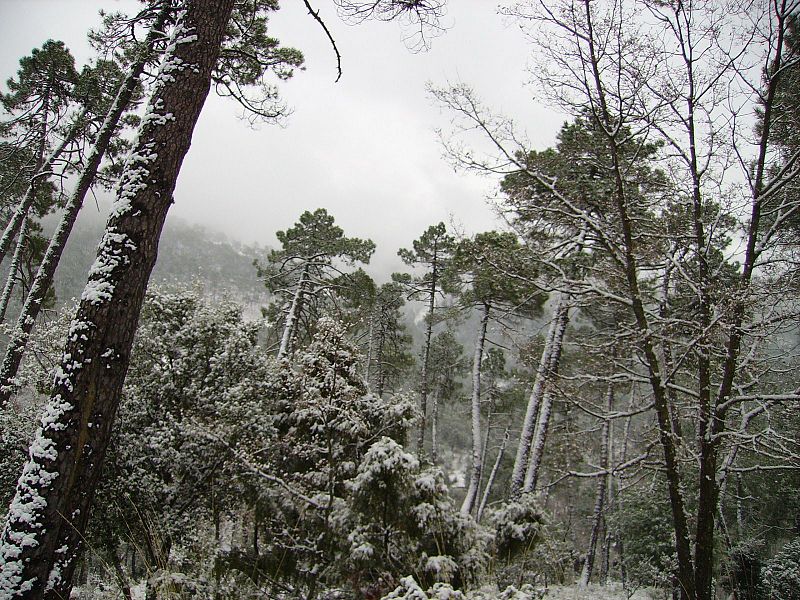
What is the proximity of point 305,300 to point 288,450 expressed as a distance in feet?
26.4

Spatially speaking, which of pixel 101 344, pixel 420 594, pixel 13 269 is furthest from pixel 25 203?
pixel 420 594

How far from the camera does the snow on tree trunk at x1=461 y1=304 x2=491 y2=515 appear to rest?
424 inches

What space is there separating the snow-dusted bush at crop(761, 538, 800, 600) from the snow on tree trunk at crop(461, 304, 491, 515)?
5.53 m

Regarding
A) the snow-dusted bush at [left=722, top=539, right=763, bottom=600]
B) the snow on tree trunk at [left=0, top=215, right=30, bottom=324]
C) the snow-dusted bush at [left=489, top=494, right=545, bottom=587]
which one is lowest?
the snow-dusted bush at [left=722, top=539, right=763, bottom=600]

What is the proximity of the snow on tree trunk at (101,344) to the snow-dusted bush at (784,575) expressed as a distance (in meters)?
9.94

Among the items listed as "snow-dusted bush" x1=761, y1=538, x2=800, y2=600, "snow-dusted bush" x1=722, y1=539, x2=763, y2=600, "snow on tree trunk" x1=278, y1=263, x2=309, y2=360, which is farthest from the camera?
"snow on tree trunk" x1=278, y1=263, x2=309, y2=360

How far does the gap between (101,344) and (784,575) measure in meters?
10.8

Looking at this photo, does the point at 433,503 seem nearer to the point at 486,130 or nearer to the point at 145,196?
the point at 145,196

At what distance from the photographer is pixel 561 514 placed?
26984mm

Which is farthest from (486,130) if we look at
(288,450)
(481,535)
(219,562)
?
(219,562)

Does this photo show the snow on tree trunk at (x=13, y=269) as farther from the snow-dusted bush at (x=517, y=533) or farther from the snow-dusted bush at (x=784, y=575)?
the snow-dusted bush at (x=784, y=575)

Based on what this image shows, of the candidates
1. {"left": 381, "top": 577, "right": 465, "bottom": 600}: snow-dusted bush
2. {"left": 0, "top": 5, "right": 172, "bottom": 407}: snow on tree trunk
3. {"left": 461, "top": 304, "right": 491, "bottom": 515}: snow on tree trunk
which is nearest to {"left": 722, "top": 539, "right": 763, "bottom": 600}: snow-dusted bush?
{"left": 461, "top": 304, "right": 491, "bottom": 515}: snow on tree trunk

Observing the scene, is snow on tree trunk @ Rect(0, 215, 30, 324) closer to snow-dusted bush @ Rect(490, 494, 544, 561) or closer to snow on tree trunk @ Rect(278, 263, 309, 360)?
snow on tree trunk @ Rect(278, 263, 309, 360)

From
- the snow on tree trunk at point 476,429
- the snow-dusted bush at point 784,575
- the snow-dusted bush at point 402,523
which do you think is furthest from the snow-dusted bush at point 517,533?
the snow-dusted bush at point 784,575
